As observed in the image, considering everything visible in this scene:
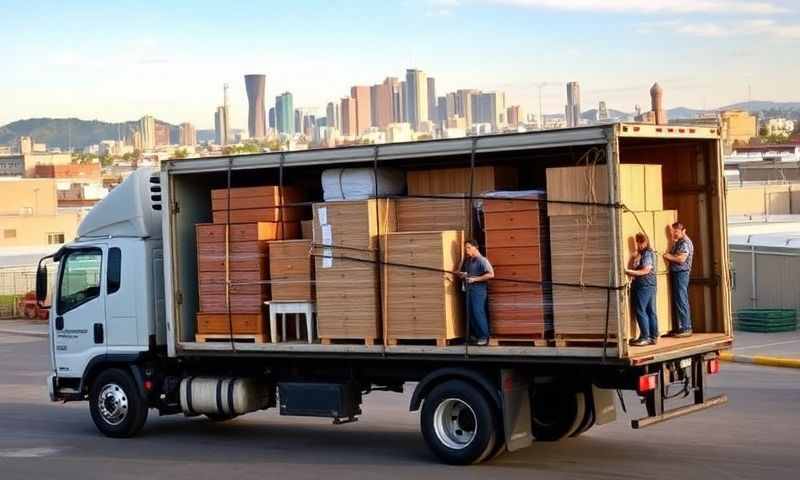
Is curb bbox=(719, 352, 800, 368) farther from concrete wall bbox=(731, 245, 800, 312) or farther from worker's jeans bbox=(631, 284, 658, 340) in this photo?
worker's jeans bbox=(631, 284, 658, 340)

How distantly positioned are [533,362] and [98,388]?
6.43 m

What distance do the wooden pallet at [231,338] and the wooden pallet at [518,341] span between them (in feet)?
10.1

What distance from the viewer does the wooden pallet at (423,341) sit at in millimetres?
12883

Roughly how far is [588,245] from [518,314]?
1089 millimetres

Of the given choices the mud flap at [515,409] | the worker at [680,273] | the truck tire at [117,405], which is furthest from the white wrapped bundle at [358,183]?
the truck tire at [117,405]

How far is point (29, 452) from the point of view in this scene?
596 inches

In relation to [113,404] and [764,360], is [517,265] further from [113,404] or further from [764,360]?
[764,360]

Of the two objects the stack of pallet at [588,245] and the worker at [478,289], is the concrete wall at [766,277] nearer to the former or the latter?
the stack of pallet at [588,245]

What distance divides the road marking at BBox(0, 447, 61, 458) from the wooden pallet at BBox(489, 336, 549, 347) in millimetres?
5820

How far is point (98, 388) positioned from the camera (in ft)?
52.5

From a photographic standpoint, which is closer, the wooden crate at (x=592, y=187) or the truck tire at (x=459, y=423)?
the wooden crate at (x=592, y=187)

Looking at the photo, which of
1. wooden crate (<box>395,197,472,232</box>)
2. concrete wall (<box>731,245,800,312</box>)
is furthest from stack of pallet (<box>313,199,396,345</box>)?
concrete wall (<box>731,245,800,312</box>)

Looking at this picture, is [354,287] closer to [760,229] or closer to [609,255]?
[609,255]

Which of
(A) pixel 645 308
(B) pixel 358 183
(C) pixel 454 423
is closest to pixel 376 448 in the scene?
(C) pixel 454 423
